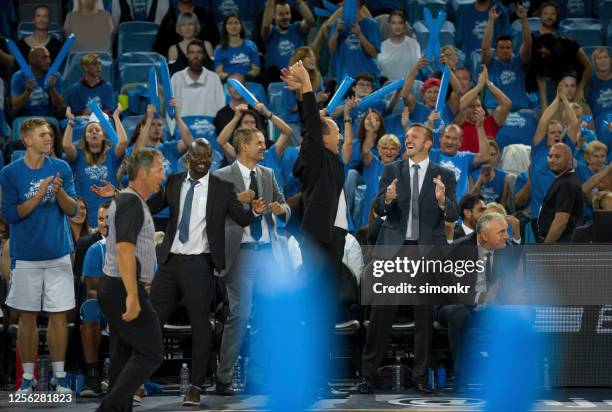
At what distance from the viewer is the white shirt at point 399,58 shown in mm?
11930

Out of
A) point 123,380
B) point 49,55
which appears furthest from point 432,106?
point 123,380

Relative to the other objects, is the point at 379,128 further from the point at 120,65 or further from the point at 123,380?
the point at 123,380

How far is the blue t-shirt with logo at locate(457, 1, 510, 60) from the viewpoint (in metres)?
12.5

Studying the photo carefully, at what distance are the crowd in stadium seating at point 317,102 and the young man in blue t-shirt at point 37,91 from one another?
1 centimetres

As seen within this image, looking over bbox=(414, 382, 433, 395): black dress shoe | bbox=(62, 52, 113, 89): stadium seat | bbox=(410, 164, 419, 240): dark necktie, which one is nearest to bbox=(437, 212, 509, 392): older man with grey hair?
bbox=(414, 382, 433, 395): black dress shoe

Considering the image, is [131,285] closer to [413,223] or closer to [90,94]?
[413,223]

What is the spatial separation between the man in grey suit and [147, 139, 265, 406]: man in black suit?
0.62 ft

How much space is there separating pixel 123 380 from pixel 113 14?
7.44 meters

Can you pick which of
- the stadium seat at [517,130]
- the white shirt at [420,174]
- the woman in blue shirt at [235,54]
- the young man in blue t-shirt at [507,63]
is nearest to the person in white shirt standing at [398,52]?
the young man in blue t-shirt at [507,63]

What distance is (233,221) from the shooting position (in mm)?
8133

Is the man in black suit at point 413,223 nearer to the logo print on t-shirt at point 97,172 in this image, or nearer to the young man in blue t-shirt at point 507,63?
the logo print on t-shirt at point 97,172

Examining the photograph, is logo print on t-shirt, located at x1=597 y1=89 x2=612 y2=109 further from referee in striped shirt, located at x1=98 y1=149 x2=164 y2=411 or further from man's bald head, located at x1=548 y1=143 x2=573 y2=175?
referee in striped shirt, located at x1=98 y1=149 x2=164 y2=411

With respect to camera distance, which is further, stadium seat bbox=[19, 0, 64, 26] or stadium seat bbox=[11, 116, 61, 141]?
stadium seat bbox=[19, 0, 64, 26]

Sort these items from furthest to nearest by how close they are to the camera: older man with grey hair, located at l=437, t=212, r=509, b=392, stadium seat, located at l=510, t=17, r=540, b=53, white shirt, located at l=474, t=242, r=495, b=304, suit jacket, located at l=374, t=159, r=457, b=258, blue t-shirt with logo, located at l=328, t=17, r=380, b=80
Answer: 1. stadium seat, located at l=510, t=17, r=540, b=53
2. blue t-shirt with logo, located at l=328, t=17, r=380, b=80
3. white shirt, located at l=474, t=242, r=495, b=304
4. older man with grey hair, located at l=437, t=212, r=509, b=392
5. suit jacket, located at l=374, t=159, r=457, b=258
